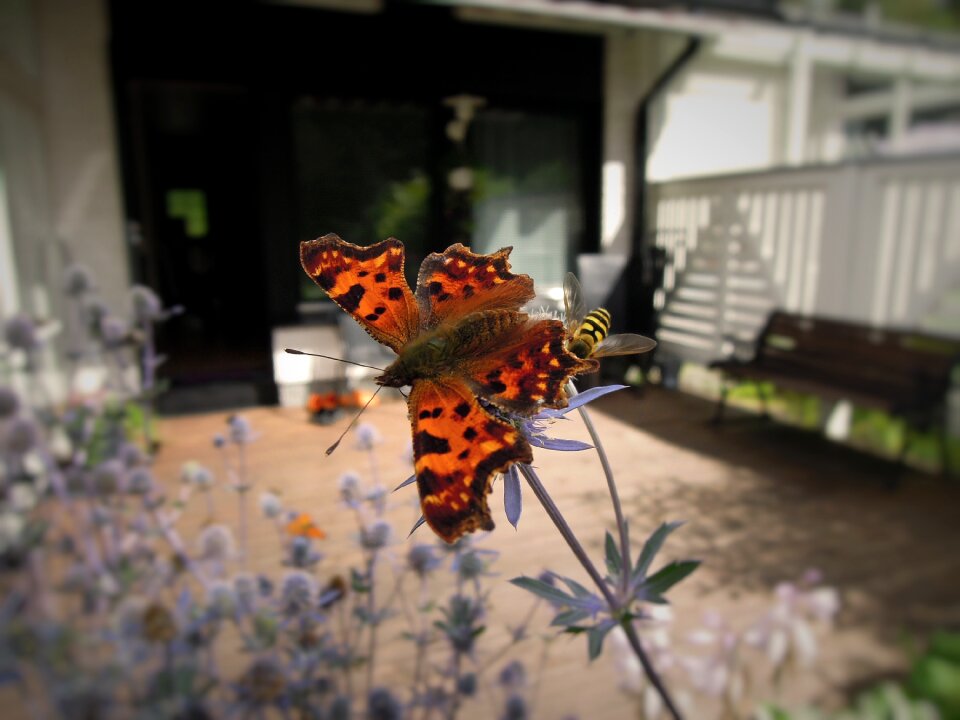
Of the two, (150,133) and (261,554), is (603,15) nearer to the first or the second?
(261,554)

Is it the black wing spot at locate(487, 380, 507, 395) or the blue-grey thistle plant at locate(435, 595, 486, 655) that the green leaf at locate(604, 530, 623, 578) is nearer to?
the black wing spot at locate(487, 380, 507, 395)

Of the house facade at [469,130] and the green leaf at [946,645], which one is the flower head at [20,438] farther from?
the green leaf at [946,645]

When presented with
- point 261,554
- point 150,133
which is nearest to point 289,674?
point 261,554

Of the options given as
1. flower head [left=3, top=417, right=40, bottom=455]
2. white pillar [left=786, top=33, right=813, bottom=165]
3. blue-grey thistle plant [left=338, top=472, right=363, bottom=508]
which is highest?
white pillar [left=786, top=33, right=813, bottom=165]

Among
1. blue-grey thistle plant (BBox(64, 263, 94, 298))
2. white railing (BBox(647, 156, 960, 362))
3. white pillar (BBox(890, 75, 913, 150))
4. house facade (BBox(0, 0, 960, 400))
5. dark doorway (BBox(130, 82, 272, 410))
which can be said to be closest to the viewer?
blue-grey thistle plant (BBox(64, 263, 94, 298))

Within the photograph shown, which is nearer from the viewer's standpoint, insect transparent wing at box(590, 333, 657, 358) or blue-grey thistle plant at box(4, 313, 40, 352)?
insect transparent wing at box(590, 333, 657, 358)

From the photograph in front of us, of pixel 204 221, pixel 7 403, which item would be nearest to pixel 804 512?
pixel 7 403

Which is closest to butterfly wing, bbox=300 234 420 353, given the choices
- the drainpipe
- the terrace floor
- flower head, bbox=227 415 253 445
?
the terrace floor
